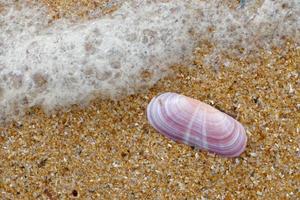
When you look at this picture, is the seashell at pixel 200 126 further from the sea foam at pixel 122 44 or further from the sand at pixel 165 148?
the sea foam at pixel 122 44

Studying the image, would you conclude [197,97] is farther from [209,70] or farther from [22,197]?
[22,197]

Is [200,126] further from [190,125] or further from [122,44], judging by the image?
[122,44]

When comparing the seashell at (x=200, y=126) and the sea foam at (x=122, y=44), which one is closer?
the seashell at (x=200, y=126)

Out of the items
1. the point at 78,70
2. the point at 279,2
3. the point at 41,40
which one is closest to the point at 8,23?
the point at 41,40

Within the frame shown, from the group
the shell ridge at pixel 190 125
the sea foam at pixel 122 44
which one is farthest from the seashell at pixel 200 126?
the sea foam at pixel 122 44

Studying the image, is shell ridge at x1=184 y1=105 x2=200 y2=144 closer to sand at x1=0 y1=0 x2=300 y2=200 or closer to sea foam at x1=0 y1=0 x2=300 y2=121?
sand at x1=0 y1=0 x2=300 y2=200

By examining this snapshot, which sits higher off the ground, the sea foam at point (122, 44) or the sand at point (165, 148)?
the sea foam at point (122, 44)
